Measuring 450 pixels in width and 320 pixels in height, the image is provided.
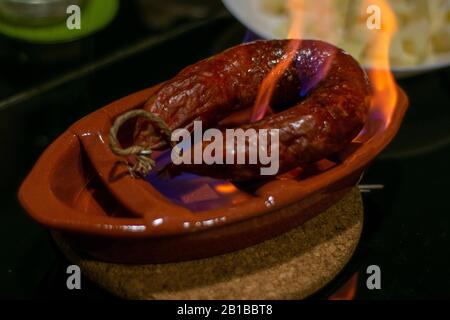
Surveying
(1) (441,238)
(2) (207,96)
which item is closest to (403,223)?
(1) (441,238)

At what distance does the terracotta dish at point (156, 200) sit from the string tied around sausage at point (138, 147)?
23mm

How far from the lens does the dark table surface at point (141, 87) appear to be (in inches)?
55.9

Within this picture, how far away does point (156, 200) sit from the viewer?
1.20 metres

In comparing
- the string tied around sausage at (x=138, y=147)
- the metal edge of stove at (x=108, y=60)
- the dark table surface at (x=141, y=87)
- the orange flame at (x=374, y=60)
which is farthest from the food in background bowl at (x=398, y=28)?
the string tied around sausage at (x=138, y=147)

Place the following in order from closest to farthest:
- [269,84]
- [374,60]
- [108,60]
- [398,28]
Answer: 1. [269,84]
2. [374,60]
3. [398,28]
4. [108,60]

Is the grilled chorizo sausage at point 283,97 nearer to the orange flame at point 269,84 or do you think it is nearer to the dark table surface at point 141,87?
the orange flame at point 269,84

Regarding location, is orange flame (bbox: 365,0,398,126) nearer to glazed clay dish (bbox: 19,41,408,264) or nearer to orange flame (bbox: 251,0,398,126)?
orange flame (bbox: 251,0,398,126)

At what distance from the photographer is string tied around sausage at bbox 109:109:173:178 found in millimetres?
1216

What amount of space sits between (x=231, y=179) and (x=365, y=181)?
1.69ft

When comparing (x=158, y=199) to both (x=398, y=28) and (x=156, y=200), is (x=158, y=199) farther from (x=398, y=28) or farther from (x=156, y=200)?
(x=398, y=28)

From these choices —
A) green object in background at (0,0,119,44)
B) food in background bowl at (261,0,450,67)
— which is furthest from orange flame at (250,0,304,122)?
green object in background at (0,0,119,44)

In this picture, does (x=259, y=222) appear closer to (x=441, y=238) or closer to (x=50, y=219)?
(x=50, y=219)

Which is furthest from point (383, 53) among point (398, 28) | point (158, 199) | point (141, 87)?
point (158, 199)

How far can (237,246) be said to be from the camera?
1.32m
